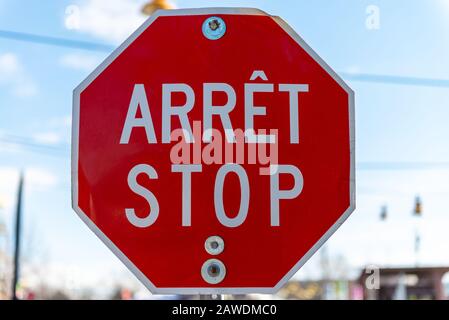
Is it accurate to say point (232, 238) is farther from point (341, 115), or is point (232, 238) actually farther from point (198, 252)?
point (341, 115)

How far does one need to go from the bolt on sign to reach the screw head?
0.05 meters

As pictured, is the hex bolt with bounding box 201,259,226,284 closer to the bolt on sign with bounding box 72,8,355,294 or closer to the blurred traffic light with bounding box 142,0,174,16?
the bolt on sign with bounding box 72,8,355,294

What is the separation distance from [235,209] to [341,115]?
0.42 m

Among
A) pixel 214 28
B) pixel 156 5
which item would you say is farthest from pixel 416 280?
pixel 214 28

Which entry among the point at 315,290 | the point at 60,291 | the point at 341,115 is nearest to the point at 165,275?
the point at 341,115

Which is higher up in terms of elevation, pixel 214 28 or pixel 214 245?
pixel 214 28

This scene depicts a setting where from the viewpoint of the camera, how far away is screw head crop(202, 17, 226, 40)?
2.20 m

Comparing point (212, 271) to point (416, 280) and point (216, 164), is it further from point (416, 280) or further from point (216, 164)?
point (416, 280)

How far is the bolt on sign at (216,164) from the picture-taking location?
207 centimetres

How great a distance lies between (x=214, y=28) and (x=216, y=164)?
431mm

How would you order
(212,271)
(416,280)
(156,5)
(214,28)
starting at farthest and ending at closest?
(416,280) < (156,5) < (214,28) < (212,271)

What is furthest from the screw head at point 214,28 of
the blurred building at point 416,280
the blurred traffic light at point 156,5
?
the blurred building at point 416,280

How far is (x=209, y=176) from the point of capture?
2088 millimetres

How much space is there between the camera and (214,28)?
220cm
